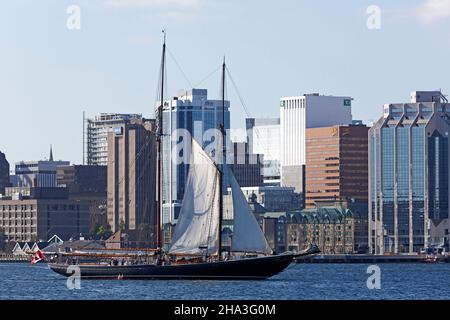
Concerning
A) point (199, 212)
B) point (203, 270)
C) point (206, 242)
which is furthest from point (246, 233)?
point (199, 212)

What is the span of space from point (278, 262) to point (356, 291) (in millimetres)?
13352

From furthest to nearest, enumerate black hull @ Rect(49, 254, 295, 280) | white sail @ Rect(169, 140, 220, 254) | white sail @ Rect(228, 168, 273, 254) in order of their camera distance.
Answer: white sail @ Rect(228, 168, 273, 254), black hull @ Rect(49, 254, 295, 280), white sail @ Rect(169, 140, 220, 254)

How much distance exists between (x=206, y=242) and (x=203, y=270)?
2.24m

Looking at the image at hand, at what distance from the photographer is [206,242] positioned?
94688 millimetres

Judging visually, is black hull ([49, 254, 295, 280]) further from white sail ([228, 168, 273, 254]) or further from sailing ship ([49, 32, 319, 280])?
white sail ([228, 168, 273, 254])

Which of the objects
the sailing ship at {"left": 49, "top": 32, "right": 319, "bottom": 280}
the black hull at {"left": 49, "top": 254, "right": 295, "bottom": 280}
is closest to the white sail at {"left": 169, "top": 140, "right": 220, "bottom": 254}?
the sailing ship at {"left": 49, "top": 32, "right": 319, "bottom": 280}

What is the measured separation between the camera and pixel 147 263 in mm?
102000

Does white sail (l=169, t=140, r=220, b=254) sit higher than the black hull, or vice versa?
white sail (l=169, t=140, r=220, b=254)

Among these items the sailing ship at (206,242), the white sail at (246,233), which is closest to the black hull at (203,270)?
the sailing ship at (206,242)

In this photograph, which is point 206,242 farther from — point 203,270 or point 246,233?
point 246,233

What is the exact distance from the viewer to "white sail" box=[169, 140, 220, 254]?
93.4 meters
